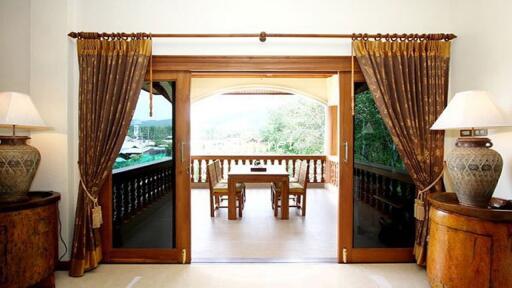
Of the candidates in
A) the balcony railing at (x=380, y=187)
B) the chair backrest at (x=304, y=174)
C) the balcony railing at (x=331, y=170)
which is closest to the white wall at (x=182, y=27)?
the balcony railing at (x=380, y=187)

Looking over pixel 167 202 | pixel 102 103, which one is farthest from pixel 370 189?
pixel 102 103

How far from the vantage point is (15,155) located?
2.46 metres

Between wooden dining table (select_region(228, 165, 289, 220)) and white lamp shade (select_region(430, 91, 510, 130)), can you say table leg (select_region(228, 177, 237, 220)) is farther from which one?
white lamp shade (select_region(430, 91, 510, 130))

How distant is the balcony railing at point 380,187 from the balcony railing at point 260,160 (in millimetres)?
4228

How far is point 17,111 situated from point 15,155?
14.9 inches

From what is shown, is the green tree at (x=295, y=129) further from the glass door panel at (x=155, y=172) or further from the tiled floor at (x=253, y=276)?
the tiled floor at (x=253, y=276)

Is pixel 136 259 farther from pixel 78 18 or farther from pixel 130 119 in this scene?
pixel 78 18

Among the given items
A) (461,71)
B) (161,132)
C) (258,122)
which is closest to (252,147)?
(258,122)

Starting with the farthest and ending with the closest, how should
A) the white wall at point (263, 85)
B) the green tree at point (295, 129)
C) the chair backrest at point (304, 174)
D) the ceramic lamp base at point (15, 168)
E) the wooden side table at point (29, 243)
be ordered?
the green tree at point (295, 129) < the white wall at point (263, 85) < the chair backrest at point (304, 174) < the ceramic lamp base at point (15, 168) < the wooden side table at point (29, 243)

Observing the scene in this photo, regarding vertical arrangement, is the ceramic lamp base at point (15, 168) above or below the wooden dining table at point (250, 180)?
above

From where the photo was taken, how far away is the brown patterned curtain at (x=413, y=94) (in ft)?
9.76

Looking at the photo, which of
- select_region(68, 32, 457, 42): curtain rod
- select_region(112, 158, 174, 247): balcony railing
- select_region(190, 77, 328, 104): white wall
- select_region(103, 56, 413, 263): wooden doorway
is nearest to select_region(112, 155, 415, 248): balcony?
select_region(112, 158, 174, 247): balcony railing

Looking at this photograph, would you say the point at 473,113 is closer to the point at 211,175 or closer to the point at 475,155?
the point at 475,155

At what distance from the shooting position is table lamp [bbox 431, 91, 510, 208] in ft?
7.25
